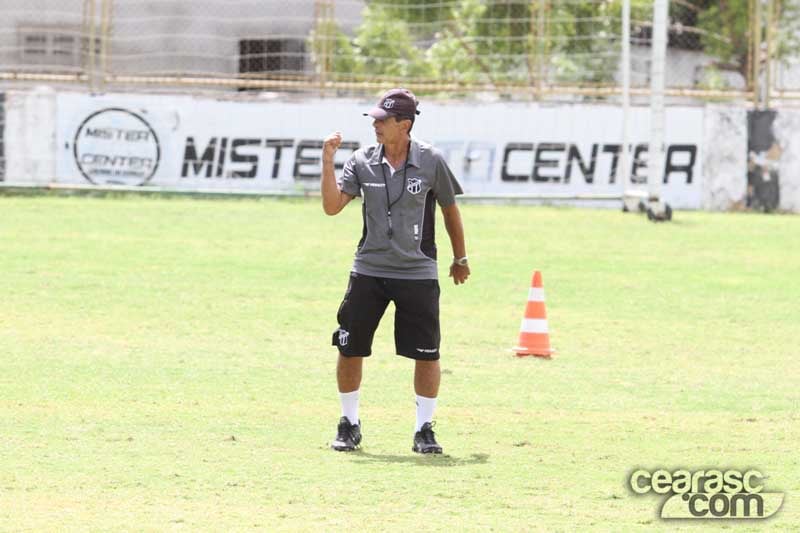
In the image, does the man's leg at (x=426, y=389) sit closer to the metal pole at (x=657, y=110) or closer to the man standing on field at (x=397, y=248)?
the man standing on field at (x=397, y=248)

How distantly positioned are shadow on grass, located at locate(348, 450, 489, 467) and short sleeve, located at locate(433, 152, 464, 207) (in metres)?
1.30

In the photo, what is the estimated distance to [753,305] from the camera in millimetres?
14125

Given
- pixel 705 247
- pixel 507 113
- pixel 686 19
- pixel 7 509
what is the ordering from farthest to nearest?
pixel 686 19 < pixel 507 113 < pixel 705 247 < pixel 7 509

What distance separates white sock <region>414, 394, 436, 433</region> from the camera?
8.00 meters

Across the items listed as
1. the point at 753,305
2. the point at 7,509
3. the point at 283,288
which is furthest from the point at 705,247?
the point at 7,509

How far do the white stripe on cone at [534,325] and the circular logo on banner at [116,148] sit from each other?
50.4 feet

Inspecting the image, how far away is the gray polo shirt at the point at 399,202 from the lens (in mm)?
7996

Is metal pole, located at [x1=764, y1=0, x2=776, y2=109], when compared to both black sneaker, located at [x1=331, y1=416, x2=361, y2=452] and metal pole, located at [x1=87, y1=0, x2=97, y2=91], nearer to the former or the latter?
metal pole, located at [x1=87, y1=0, x2=97, y2=91]

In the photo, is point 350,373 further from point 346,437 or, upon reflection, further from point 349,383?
point 346,437

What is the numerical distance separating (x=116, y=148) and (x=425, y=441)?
18409mm

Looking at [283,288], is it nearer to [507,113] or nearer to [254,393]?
[254,393]

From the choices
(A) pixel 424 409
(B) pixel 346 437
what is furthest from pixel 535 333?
→ (B) pixel 346 437

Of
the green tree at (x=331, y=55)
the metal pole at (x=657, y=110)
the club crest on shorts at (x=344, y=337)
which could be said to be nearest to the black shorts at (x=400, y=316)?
the club crest on shorts at (x=344, y=337)

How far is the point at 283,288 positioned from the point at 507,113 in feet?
39.2
